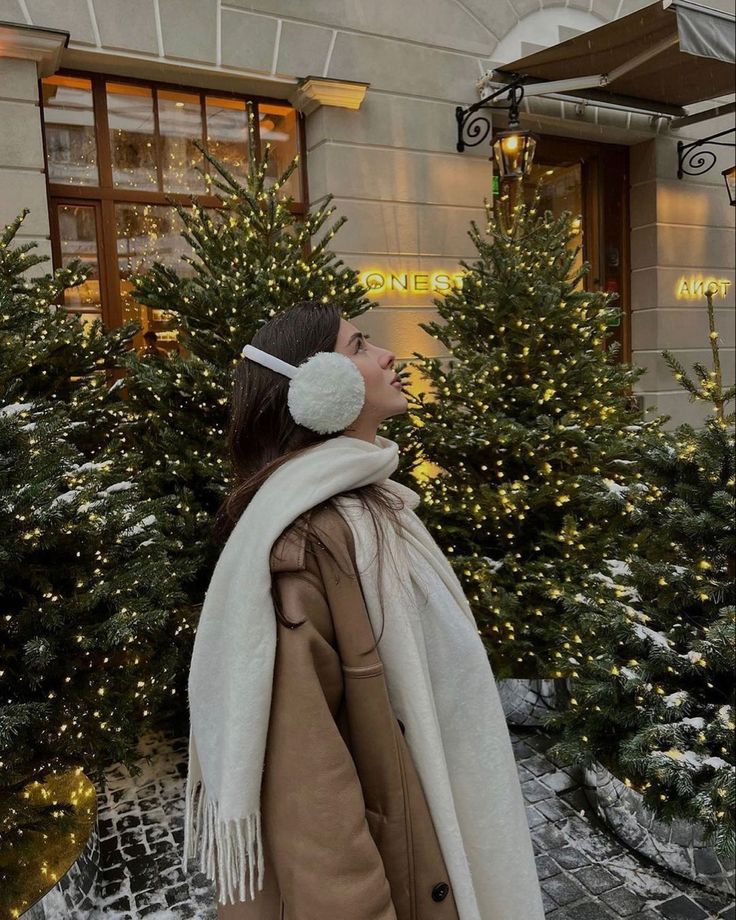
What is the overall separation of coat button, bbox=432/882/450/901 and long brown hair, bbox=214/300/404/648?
0.81 meters

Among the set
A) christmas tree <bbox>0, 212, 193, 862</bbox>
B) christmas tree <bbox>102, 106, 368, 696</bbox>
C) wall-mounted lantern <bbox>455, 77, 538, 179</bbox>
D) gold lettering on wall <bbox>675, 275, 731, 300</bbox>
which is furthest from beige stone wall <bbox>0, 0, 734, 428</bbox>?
christmas tree <bbox>0, 212, 193, 862</bbox>

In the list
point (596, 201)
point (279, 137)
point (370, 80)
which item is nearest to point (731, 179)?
point (596, 201)

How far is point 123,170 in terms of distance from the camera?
6.59 m

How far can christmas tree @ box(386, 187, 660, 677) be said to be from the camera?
176 inches

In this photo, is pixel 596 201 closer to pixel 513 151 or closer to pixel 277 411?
pixel 513 151

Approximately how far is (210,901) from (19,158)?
18.3ft

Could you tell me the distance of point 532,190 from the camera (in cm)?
901

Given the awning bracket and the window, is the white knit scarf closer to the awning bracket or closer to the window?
the window

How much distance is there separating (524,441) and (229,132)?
4.70 meters

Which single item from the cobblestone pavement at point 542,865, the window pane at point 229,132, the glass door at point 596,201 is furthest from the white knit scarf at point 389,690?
the glass door at point 596,201

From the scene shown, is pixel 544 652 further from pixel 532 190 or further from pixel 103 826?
pixel 532 190

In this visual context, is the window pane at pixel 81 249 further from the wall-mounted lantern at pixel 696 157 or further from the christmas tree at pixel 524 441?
the wall-mounted lantern at pixel 696 157

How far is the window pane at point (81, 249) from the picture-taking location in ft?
20.9

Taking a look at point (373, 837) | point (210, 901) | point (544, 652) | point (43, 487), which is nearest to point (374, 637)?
point (373, 837)
